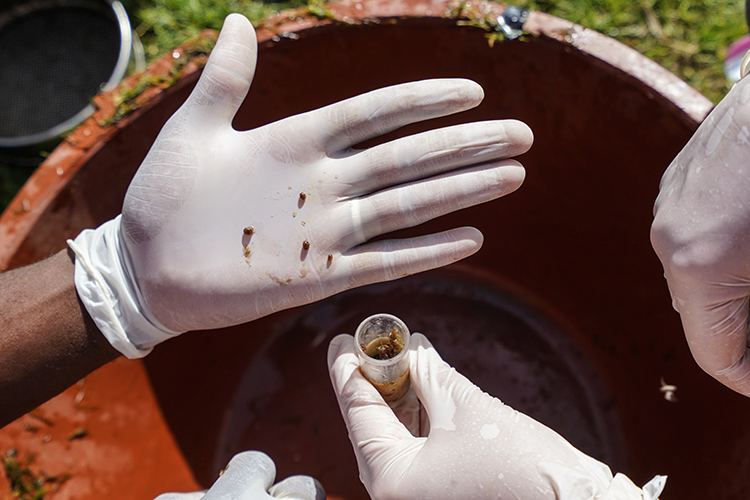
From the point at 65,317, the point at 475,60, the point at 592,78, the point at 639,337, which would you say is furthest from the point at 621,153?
the point at 65,317

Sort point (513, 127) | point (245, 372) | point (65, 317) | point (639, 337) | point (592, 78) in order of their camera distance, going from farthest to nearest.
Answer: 1. point (245, 372)
2. point (639, 337)
3. point (592, 78)
4. point (65, 317)
5. point (513, 127)

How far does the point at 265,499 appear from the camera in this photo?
1.17 metres

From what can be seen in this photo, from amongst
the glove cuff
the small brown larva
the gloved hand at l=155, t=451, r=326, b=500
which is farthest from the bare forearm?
the small brown larva

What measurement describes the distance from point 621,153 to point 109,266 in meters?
1.45

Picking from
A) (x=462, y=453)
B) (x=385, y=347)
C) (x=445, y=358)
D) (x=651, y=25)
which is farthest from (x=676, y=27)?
(x=462, y=453)

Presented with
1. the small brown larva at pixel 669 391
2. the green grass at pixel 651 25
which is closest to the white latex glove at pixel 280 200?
the small brown larva at pixel 669 391

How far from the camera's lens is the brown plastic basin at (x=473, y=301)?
140 centimetres

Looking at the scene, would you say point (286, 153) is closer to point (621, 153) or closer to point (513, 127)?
point (513, 127)

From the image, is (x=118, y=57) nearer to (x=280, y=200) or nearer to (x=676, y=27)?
(x=280, y=200)

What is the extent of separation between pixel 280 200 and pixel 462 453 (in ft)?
2.30

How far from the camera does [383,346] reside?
1236 mm

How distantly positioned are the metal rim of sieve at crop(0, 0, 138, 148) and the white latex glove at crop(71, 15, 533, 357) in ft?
2.70

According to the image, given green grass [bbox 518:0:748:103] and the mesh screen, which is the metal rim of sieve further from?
green grass [bbox 518:0:748:103]

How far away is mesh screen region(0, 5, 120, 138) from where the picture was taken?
2.12 m
